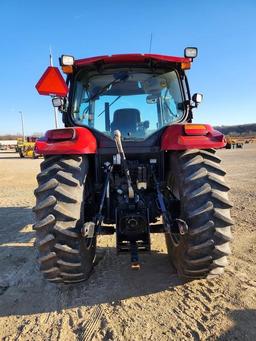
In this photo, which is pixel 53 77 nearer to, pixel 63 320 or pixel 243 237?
pixel 63 320

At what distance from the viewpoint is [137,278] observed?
13.5 feet

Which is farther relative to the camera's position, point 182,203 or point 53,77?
point 53,77

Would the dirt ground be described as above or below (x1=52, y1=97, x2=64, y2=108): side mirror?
below

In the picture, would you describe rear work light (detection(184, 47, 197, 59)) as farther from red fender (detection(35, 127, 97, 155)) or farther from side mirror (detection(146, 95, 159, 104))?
red fender (detection(35, 127, 97, 155))

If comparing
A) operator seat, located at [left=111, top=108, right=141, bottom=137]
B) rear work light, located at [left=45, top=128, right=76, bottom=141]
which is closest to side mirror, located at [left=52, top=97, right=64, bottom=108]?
operator seat, located at [left=111, top=108, right=141, bottom=137]

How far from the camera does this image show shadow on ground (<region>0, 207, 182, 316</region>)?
3619 mm

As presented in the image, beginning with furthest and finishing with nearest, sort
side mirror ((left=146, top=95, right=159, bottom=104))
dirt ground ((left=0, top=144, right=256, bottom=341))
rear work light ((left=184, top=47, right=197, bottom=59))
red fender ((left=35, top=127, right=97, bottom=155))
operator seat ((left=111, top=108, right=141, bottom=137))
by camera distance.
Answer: side mirror ((left=146, top=95, right=159, bottom=104))
operator seat ((left=111, top=108, right=141, bottom=137))
rear work light ((left=184, top=47, right=197, bottom=59))
red fender ((left=35, top=127, right=97, bottom=155))
dirt ground ((left=0, top=144, right=256, bottom=341))

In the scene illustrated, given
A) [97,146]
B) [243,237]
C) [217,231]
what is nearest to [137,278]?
[217,231]

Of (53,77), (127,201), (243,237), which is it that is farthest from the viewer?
(243,237)

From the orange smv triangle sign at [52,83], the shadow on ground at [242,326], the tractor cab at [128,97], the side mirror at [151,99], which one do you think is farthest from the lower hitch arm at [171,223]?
the orange smv triangle sign at [52,83]

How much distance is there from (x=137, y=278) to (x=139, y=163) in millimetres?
1241

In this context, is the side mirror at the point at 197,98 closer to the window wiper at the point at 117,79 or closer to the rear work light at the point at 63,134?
the window wiper at the point at 117,79

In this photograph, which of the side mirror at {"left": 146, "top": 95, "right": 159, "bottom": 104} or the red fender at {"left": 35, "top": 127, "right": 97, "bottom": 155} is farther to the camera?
the side mirror at {"left": 146, "top": 95, "right": 159, "bottom": 104}

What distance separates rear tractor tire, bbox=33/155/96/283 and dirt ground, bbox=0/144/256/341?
342 millimetres
